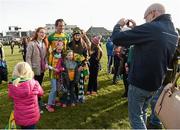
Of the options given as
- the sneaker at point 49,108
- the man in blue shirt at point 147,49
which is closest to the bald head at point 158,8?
the man in blue shirt at point 147,49

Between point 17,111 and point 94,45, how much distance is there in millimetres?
4538

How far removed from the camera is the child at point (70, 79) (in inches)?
295

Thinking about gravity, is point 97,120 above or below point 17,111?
below

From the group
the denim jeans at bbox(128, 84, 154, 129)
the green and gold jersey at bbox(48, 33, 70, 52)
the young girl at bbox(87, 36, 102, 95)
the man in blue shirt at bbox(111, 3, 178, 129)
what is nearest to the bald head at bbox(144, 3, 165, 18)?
the man in blue shirt at bbox(111, 3, 178, 129)

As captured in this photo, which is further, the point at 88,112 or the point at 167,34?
the point at 88,112

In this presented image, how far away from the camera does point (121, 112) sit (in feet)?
23.7

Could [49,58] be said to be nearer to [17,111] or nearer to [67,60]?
[67,60]

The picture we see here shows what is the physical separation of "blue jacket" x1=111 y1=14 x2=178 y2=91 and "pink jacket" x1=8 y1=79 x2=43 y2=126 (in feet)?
5.16

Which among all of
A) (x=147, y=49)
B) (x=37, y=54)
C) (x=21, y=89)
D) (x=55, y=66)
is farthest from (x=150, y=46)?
(x=55, y=66)

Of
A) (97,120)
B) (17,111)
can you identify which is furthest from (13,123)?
(97,120)

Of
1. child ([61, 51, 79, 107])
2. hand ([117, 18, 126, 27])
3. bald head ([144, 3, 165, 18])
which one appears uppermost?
bald head ([144, 3, 165, 18])

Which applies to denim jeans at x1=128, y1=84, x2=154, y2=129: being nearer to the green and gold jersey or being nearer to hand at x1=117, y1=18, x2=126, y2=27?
hand at x1=117, y1=18, x2=126, y2=27

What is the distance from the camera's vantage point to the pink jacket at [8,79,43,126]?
4.71 meters

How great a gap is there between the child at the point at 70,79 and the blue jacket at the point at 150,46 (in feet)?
10.9
